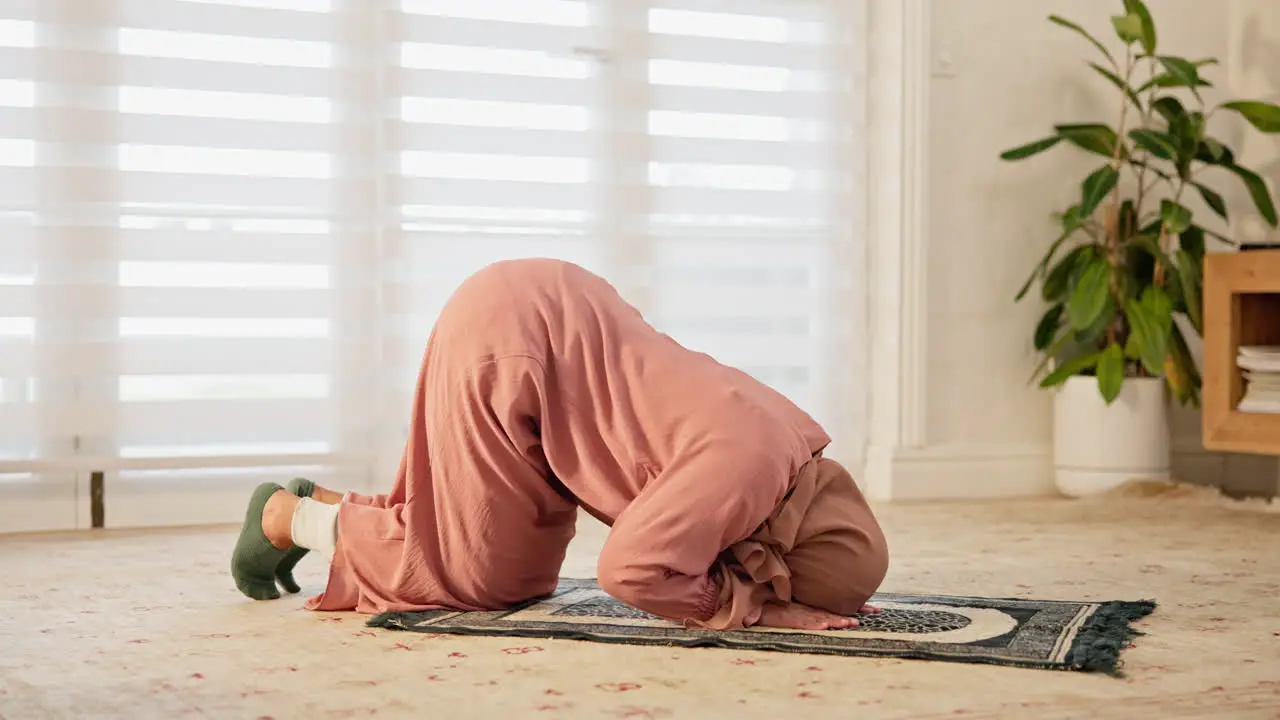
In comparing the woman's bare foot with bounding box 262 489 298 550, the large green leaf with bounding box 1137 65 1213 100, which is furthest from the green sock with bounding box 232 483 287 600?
the large green leaf with bounding box 1137 65 1213 100

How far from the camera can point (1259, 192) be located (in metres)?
4.00

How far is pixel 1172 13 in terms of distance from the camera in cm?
432

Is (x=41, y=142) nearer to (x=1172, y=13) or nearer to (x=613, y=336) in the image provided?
(x=613, y=336)

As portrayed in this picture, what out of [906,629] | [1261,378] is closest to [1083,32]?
[1261,378]

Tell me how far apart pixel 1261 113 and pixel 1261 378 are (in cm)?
81

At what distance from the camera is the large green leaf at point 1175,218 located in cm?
379

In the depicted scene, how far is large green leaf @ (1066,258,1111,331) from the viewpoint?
12.4 feet

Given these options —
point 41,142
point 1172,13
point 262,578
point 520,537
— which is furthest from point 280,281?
point 1172,13

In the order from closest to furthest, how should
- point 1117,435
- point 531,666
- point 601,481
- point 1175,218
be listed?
point 531,666 < point 601,481 < point 1175,218 < point 1117,435

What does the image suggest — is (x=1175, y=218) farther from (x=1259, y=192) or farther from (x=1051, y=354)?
(x=1051, y=354)

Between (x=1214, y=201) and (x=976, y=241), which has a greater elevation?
A: (x=1214, y=201)

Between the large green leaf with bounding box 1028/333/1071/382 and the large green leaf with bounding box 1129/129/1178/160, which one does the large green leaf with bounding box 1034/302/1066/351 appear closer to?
the large green leaf with bounding box 1028/333/1071/382

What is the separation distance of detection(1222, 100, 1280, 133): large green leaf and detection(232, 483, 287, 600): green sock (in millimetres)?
2893

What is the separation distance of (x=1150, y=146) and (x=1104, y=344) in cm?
57
